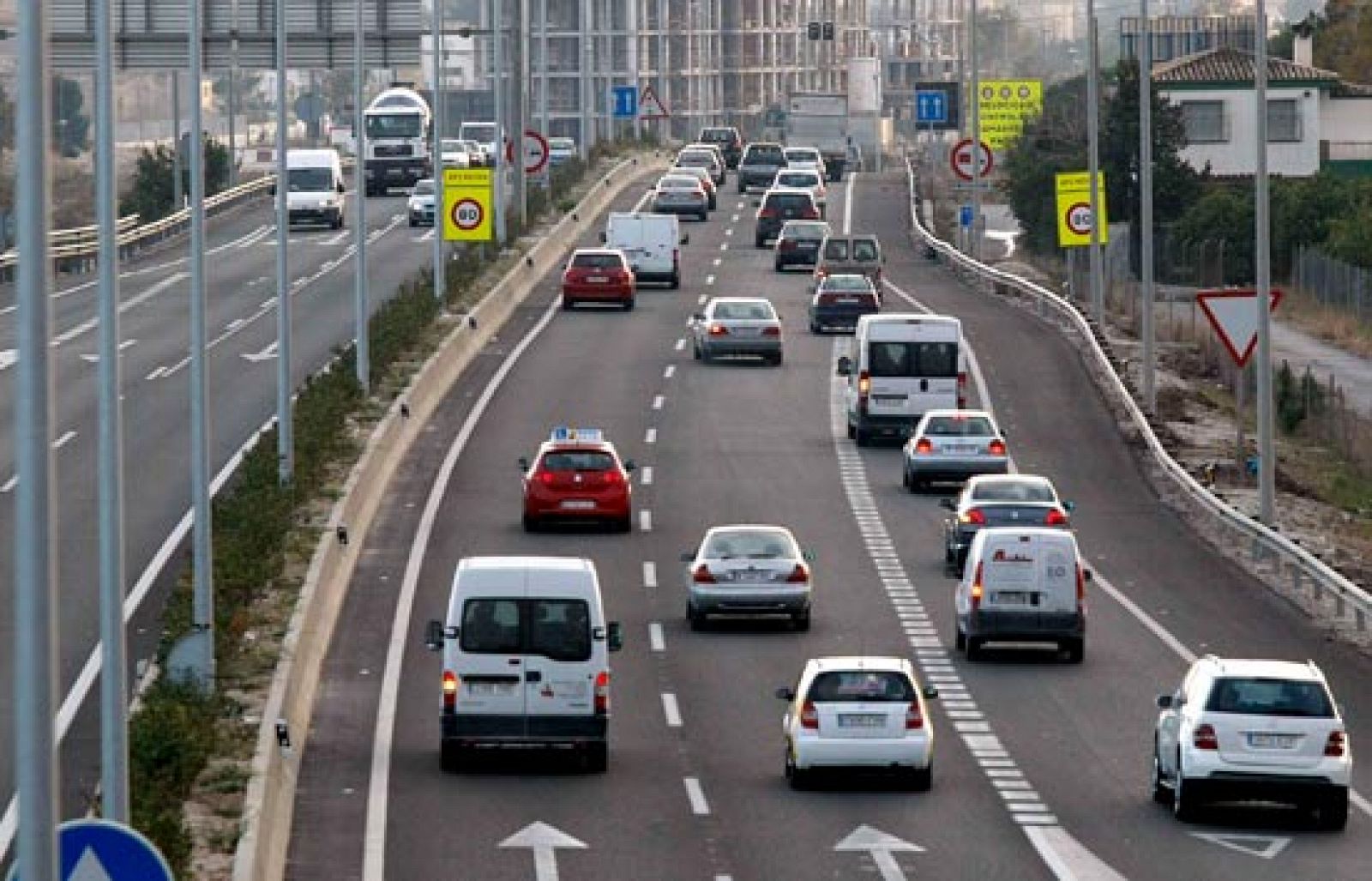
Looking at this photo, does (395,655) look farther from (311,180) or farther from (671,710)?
(311,180)

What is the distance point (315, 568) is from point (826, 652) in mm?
6018

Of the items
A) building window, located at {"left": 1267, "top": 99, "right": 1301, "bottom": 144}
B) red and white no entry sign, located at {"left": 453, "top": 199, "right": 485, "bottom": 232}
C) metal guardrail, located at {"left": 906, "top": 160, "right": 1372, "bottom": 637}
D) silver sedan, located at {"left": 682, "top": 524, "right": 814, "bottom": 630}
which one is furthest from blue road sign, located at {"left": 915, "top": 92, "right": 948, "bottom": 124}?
silver sedan, located at {"left": 682, "top": 524, "right": 814, "bottom": 630}

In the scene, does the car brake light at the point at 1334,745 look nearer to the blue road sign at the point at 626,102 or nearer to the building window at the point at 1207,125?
the building window at the point at 1207,125

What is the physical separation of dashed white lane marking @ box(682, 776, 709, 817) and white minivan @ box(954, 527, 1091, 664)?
777 centimetres

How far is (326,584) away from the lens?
1647 inches

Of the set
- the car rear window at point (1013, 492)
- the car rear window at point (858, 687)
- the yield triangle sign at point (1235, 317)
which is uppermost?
the yield triangle sign at point (1235, 317)

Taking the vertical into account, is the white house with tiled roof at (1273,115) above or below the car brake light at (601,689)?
above

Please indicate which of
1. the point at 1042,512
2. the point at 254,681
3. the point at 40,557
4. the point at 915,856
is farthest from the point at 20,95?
the point at 1042,512

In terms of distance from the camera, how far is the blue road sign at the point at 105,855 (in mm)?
13883

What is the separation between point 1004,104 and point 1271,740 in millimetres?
90985

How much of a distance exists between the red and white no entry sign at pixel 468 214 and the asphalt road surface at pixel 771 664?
276 cm

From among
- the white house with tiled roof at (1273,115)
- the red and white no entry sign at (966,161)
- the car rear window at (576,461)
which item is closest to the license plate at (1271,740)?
the car rear window at (576,461)

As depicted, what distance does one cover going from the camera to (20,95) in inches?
570

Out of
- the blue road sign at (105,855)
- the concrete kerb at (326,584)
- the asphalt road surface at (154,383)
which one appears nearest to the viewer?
the blue road sign at (105,855)
